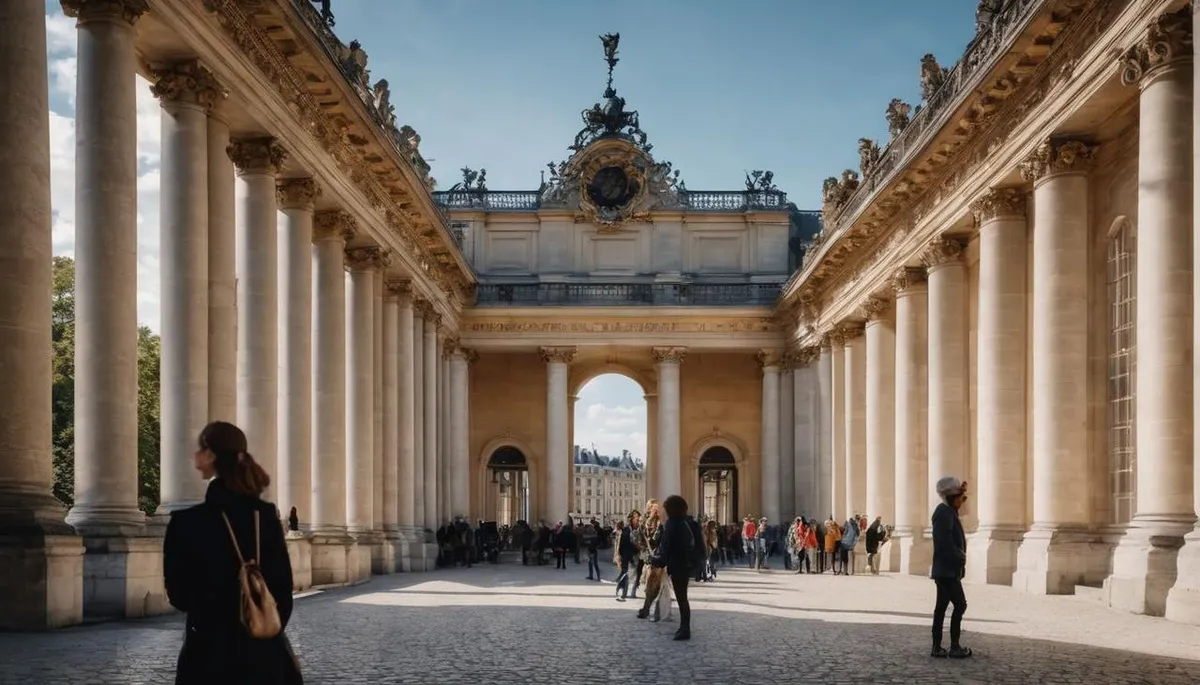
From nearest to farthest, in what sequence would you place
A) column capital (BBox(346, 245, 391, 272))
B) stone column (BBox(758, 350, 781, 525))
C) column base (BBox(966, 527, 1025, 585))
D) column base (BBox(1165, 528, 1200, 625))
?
1. column base (BBox(1165, 528, 1200, 625))
2. column base (BBox(966, 527, 1025, 585))
3. column capital (BBox(346, 245, 391, 272))
4. stone column (BBox(758, 350, 781, 525))

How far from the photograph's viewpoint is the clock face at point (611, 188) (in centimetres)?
5959

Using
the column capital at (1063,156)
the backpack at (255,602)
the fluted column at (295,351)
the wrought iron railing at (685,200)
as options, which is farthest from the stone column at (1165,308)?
the wrought iron railing at (685,200)

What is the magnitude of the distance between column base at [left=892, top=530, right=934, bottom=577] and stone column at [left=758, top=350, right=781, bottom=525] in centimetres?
2036

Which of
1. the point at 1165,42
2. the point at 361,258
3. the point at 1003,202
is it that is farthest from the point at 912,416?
the point at 1165,42

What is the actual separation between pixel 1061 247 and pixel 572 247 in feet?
116

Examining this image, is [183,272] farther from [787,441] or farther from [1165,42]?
[787,441]

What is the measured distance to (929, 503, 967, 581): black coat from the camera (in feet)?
44.5

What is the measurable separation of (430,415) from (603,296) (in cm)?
1301

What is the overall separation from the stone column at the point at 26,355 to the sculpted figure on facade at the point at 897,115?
2636cm

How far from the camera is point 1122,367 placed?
2539 cm

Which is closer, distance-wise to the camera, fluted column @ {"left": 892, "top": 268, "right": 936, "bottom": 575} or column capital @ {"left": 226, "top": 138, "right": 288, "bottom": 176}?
column capital @ {"left": 226, "top": 138, "right": 288, "bottom": 176}

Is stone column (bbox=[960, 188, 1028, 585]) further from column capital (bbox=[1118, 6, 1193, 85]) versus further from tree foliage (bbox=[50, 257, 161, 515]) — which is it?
tree foliage (bbox=[50, 257, 161, 515])

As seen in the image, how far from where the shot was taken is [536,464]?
62594 millimetres

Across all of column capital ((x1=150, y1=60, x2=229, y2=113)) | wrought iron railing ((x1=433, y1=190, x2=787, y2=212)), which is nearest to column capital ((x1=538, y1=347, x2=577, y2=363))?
wrought iron railing ((x1=433, y1=190, x2=787, y2=212))
